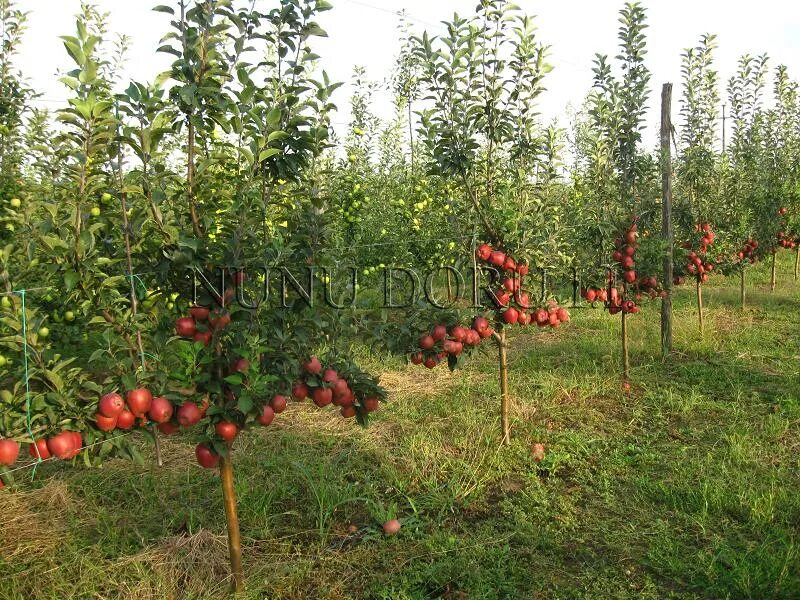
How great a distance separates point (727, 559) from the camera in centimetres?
299

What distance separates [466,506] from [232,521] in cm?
151

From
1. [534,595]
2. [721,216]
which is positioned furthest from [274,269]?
[721,216]

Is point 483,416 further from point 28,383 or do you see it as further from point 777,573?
point 28,383

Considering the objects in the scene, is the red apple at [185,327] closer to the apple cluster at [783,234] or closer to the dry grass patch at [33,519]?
the dry grass patch at [33,519]

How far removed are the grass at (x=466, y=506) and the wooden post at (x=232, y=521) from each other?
0.09 m

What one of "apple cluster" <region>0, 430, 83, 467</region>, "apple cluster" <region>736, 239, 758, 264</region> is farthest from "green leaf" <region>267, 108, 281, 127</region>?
"apple cluster" <region>736, 239, 758, 264</region>

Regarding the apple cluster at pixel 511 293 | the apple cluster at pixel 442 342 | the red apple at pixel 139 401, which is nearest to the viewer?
the red apple at pixel 139 401

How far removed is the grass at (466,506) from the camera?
286cm

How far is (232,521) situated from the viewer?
2637 millimetres

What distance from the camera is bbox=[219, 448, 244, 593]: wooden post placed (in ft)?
8.56

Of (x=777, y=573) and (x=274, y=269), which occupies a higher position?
(x=274, y=269)

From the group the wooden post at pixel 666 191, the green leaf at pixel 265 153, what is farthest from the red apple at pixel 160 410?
the wooden post at pixel 666 191

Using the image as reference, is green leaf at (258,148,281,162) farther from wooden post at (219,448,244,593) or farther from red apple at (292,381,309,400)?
wooden post at (219,448,244,593)

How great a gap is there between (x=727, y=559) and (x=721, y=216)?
569cm
